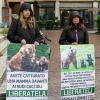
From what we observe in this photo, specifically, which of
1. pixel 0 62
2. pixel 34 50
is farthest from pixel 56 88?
pixel 0 62

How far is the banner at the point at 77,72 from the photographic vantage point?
26.0ft

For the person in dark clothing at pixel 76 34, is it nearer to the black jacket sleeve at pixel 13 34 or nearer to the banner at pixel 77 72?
the banner at pixel 77 72

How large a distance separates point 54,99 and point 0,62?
4983 millimetres

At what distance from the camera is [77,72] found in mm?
8008

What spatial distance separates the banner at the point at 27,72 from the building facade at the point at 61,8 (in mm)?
56783

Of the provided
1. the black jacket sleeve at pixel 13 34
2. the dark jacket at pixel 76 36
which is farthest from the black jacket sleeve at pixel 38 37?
the dark jacket at pixel 76 36

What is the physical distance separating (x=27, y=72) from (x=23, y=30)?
811mm

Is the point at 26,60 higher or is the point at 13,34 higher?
the point at 13,34

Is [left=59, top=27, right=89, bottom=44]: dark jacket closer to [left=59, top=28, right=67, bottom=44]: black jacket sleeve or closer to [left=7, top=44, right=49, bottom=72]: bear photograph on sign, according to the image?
[left=59, top=28, right=67, bottom=44]: black jacket sleeve

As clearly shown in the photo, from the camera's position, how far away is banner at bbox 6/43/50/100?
7746 millimetres

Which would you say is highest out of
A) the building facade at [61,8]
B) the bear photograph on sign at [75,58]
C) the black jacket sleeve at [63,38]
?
the black jacket sleeve at [63,38]

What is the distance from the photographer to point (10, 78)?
776cm

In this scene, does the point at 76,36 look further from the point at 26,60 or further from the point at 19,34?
the point at 26,60

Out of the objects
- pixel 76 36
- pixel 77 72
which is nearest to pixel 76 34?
pixel 76 36
